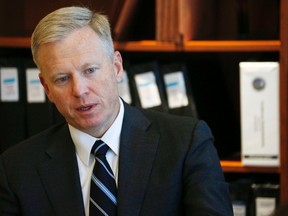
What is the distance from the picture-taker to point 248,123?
259 centimetres

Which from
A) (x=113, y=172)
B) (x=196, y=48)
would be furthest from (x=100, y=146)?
(x=196, y=48)

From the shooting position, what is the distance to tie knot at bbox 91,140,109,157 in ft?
6.23

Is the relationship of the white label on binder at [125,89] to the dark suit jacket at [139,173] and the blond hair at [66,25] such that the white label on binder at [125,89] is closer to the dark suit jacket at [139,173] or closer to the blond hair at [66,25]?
the dark suit jacket at [139,173]

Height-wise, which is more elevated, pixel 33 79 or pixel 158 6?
pixel 158 6

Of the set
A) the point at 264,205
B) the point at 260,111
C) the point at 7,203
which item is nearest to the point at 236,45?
the point at 260,111

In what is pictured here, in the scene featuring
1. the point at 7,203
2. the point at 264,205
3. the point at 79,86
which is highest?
the point at 79,86

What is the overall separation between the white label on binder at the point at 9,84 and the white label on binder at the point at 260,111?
0.95m

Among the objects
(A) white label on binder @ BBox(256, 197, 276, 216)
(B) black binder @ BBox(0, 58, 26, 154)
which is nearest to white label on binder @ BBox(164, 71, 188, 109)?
(A) white label on binder @ BBox(256, 197, 276, 216)

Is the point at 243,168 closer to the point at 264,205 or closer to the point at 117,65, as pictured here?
the point at 264,205

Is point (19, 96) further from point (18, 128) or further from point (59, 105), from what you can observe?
point (59, 105)

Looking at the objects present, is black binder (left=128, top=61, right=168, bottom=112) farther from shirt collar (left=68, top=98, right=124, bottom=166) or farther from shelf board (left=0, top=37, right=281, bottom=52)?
shirt collar (left=68, top=98, right=124, bottom=166)

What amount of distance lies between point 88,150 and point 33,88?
3.23ft

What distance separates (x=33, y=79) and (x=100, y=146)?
39.6 inches

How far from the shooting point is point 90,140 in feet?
6.29
